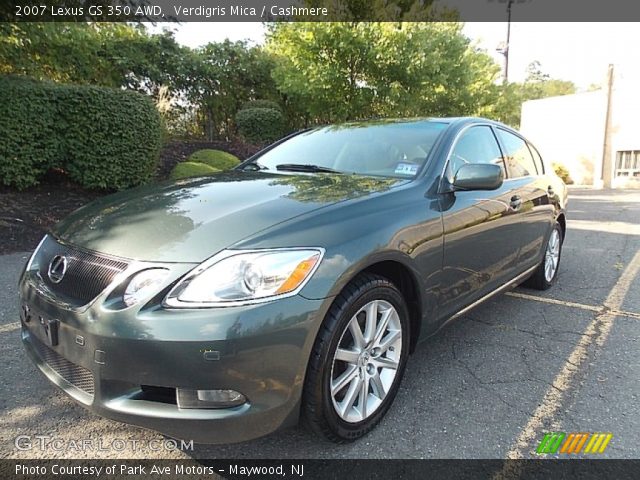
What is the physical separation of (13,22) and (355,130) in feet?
19.2

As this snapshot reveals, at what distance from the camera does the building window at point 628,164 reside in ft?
71.8

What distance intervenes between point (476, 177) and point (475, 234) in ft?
1.29

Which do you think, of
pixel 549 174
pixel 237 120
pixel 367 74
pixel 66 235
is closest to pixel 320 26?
pixel 367 74

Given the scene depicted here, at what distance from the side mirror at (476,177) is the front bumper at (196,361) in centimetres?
135

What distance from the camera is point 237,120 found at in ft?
43.7

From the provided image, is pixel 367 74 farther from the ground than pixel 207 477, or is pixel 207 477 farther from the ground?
pixel 367 74

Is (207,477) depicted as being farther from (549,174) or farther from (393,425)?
(549,174)

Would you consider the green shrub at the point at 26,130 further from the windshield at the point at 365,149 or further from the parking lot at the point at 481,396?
the windshield at the point at 365,149

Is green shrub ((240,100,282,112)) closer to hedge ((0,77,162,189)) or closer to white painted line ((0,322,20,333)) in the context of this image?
hedge ((0,77,162,189))

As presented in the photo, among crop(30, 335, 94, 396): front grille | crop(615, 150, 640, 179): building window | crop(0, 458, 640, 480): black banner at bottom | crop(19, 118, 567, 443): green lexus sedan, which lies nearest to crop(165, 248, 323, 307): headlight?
crop(19, 118, 567, 443): green lexus sedan

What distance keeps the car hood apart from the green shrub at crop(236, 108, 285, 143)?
34.5 feet

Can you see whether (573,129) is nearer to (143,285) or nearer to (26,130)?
(26,130)

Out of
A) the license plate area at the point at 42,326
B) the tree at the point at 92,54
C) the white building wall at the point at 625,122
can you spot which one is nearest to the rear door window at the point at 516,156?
the license plate area at the point at 42,326

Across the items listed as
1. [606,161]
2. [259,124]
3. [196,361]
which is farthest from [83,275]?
[606,161]
